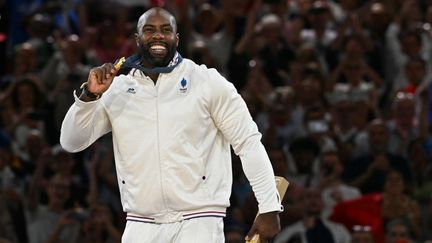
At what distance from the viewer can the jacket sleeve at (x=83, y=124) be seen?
6.86 m

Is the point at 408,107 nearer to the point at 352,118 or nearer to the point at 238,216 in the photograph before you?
the point at 352,118

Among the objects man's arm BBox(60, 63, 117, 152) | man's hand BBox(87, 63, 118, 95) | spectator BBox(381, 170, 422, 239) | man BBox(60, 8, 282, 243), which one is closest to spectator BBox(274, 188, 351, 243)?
spectator BBox(381, 170, 422, 239)

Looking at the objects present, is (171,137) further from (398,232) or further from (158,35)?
(398,232)

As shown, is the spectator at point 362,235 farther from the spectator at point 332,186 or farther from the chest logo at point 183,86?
the chest logo at point 183,86

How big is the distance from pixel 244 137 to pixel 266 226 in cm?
51

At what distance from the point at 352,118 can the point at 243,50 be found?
1.72m

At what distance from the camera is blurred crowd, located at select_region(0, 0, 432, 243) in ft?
38.0

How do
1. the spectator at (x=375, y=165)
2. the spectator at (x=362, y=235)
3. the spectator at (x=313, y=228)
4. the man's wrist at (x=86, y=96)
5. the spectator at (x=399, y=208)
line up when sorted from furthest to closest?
1. the spectator at (x=375, y=165)
2. the spectator at (x=399, y=208)
3. the spectator at (x=313, y=228)
4. the spectator at (x=362, y=235)
5. the man's wrist at (x=86, y=96)

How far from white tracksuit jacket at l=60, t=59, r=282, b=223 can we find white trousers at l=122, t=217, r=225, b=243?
0.13 ft

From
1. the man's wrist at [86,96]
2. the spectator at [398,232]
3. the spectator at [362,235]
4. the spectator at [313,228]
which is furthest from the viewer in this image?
the spectator at [313,228]

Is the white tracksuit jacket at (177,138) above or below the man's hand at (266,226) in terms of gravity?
above

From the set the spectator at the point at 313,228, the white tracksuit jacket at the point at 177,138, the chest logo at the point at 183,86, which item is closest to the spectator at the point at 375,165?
the spectator at the point at 313,228

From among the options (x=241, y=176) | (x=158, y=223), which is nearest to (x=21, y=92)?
(x=241, y=176)

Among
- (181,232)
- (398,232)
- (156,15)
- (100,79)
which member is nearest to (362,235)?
(398,232)
